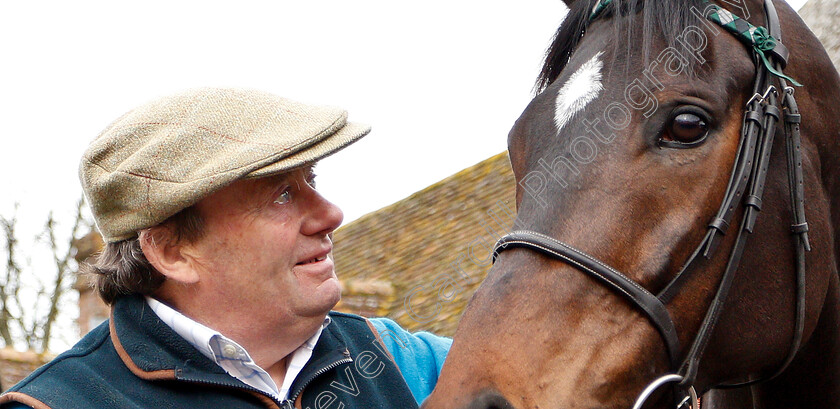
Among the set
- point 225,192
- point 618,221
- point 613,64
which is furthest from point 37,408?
A: point 613,64

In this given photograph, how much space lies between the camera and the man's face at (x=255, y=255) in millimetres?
2377

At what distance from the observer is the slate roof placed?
25.9ft

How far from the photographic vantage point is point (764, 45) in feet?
7.37

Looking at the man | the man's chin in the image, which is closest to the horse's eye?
the man

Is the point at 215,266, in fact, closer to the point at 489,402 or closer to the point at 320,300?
the point at 320,300

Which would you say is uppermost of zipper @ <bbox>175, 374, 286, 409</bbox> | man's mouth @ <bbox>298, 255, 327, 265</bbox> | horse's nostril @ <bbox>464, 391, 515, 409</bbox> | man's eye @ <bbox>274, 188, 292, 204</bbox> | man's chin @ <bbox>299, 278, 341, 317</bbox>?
man's eye @ <bbox>274, 188, 292, 204</bbox>

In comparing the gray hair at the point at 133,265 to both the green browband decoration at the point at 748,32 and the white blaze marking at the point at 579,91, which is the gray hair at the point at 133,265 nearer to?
the white blaze marking at the point at 579,91

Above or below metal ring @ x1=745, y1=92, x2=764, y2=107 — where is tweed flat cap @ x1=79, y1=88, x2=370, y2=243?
below

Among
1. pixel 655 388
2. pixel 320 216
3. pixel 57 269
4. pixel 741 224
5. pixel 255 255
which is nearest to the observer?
pixel 655 388

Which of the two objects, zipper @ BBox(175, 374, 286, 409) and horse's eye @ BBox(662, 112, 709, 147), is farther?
zipper @ BBox(175, 374, 286, 409)

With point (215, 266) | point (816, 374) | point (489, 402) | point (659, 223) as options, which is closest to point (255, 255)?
point (215, 266)

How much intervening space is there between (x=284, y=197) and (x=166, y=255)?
377 mm

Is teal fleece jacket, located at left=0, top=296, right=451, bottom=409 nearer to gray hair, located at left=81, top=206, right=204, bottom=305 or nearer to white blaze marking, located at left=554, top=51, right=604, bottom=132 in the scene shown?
gray hair, located at left=81, top=206, right=204, bottom=305

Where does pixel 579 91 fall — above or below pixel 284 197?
above
